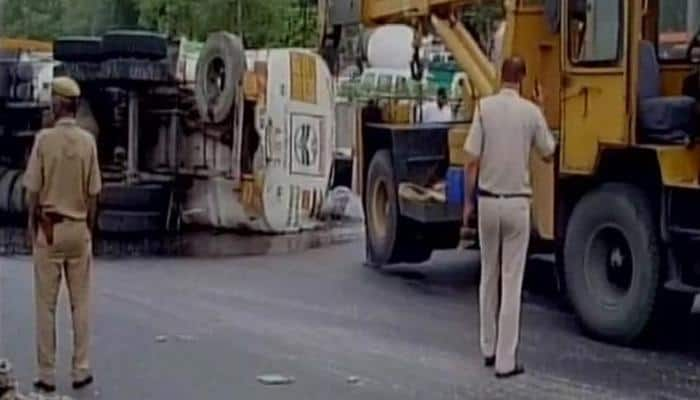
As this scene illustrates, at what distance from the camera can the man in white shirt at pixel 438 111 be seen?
16.8 meters

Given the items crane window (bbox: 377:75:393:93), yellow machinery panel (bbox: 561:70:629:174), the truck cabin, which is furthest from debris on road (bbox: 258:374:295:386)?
crane window (bbox: 377:75:393:93)

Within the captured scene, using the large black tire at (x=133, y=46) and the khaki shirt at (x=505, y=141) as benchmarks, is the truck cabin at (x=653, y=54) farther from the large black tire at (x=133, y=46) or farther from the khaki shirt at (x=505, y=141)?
the large black tire at (x=133, y=46)

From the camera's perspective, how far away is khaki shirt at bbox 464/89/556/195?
10070mm

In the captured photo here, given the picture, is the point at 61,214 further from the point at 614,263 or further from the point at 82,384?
the point at 614,263

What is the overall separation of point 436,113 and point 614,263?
568 cm

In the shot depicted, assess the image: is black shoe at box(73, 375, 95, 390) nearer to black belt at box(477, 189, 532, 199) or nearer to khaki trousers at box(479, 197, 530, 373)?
khaki trousers at box(479, 197, 530, 373)

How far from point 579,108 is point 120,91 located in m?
10.2

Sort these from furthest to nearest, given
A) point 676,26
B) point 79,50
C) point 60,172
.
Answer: point 79,50 → point 676,26 → point 60,172

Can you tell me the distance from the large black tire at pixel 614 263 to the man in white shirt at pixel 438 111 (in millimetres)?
4854

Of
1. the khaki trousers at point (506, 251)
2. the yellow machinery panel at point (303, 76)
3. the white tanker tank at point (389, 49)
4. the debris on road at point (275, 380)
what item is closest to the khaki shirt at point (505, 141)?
the khaki trousers at point (506, 251)

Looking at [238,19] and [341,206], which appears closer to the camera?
[341,206]

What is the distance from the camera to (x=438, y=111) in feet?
56.3

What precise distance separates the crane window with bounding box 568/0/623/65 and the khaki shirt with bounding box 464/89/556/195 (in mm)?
1576

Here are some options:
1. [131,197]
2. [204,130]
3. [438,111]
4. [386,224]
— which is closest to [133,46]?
[204,130]
